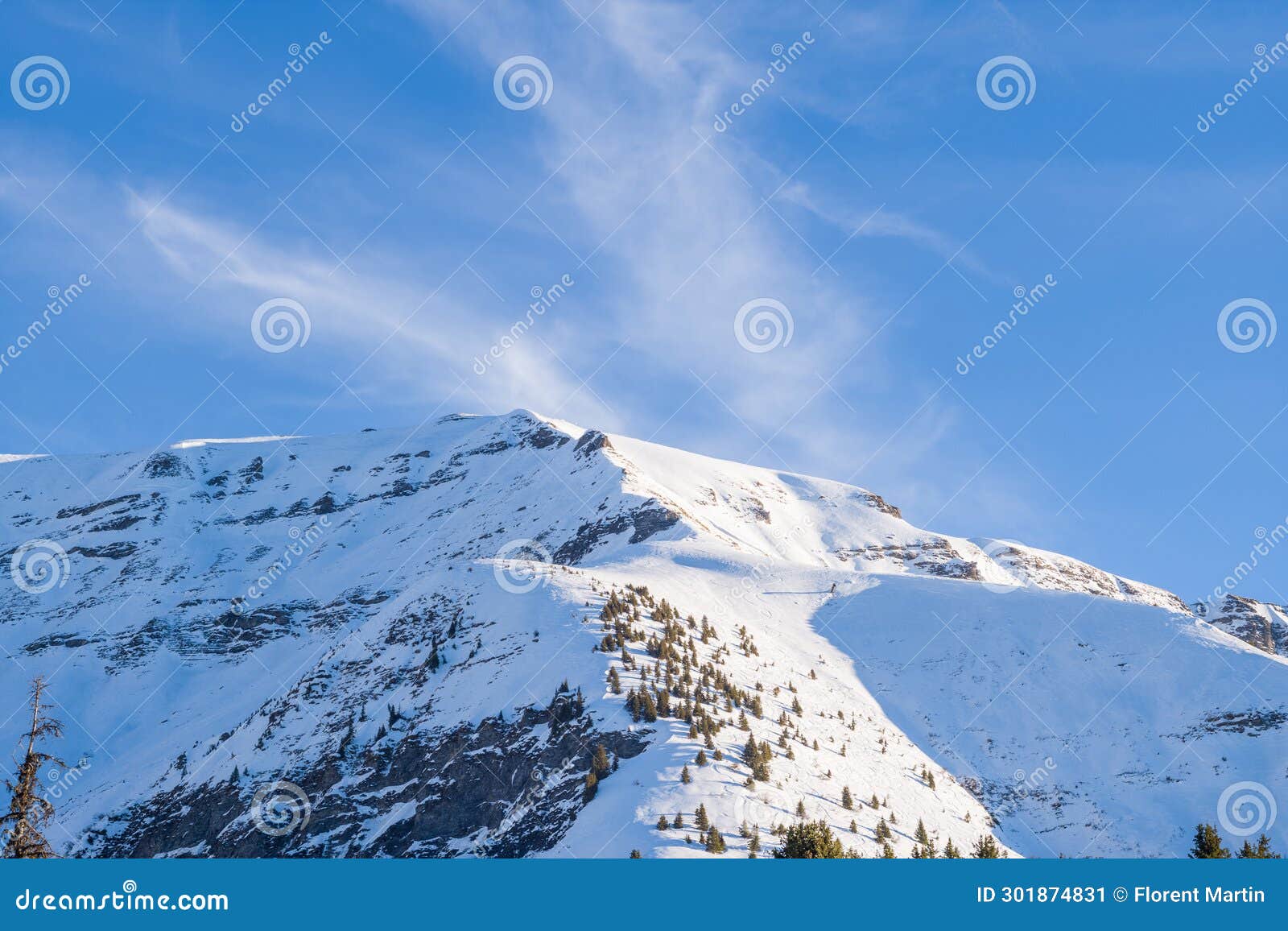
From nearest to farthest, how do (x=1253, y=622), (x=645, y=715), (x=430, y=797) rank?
(x=645, y=715) < (x=430, y=797) < (x=1253, y=622)

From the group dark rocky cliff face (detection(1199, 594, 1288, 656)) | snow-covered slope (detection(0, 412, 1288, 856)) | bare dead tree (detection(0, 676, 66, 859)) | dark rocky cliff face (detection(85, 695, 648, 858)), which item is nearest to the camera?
bare dead tree (detection(0, 676, 66, 859))

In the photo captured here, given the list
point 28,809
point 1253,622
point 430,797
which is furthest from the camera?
point 1253,622

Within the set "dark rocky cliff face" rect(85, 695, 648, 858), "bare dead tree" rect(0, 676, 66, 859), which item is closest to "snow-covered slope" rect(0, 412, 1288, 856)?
"dark rocky cliff face" rect(85, 695, 648, 858)

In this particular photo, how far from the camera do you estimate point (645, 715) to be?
1732 inches

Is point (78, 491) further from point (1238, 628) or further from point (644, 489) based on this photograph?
point (1238, 628)

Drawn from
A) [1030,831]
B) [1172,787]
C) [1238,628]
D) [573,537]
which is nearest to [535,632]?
[1030,831]

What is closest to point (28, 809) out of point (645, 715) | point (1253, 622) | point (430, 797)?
point (430, 797)

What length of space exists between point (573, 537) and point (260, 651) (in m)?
37.6

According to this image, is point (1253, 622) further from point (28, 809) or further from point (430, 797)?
point (28, 809)

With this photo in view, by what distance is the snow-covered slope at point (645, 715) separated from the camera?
4303 cm

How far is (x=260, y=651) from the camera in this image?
11288cm

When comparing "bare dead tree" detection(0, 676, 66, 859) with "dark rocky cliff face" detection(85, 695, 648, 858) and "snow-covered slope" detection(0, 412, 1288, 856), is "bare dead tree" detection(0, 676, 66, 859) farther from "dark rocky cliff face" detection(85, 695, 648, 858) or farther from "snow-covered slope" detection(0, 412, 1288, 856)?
"dark rocky cliff face" detection(85, 695, 648, 858)

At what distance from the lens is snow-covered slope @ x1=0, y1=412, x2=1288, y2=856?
43.0 m

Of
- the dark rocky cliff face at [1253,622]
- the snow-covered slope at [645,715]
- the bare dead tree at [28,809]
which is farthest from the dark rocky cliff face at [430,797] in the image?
the dark rocky cliff face at [1253,622]
